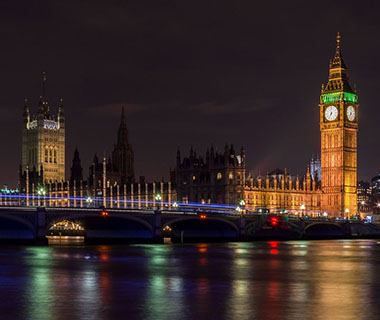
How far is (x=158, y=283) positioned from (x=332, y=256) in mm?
31868

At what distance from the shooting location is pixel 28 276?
46.2 meters

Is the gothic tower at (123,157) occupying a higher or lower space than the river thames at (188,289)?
higher

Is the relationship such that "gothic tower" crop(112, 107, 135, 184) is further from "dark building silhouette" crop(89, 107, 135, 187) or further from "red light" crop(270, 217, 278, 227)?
"red light" crop(270, 217, 278, 227)

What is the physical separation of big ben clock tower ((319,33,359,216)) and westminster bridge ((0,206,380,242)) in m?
18.8

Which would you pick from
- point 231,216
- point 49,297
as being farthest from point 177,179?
point 49,297

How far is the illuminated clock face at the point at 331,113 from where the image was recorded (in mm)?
163762

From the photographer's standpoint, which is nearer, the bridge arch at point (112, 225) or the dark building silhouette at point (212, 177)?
the bridge arch at point (112, 225)

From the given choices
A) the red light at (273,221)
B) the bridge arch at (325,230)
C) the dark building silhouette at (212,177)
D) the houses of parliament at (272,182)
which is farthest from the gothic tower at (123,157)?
the red light at (273,221)

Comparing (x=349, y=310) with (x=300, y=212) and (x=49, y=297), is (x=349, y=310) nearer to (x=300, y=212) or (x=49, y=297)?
(x=49, y=297)

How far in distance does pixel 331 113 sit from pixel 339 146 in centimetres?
739

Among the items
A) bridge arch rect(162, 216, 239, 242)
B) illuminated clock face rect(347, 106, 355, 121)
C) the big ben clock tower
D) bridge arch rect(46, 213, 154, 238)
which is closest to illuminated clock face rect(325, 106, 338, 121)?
the big ben clock tower

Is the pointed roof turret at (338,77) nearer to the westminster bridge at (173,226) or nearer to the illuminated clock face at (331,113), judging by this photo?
the illuminated clock face at (331,113)

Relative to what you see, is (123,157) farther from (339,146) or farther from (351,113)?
(351,113)

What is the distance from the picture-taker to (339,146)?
533ft
